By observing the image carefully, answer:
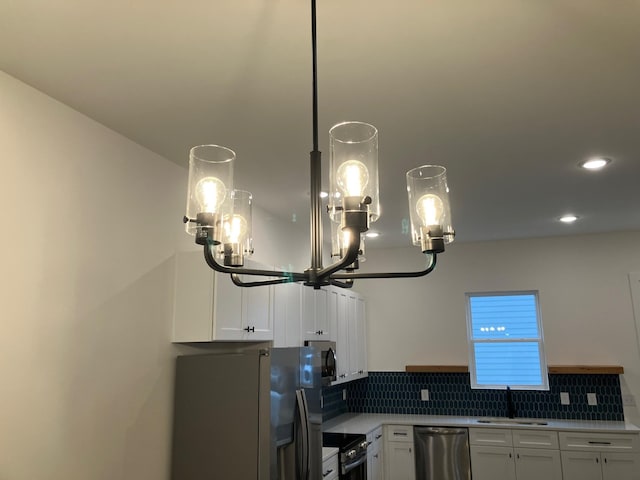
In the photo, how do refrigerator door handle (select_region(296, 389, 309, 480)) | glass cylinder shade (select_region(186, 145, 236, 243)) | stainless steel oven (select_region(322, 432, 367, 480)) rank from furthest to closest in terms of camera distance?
stainless steel oven (select_region(322, 432, 367, 480)), refrigerator door handle (select_region(296, 389, 309, 480)), glass cylinder shade (select_region(186, 145, 236, 243))

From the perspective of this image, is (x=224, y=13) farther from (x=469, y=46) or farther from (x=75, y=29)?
(x=469, y=46)

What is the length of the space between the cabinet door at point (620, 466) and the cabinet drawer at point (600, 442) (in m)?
0.05

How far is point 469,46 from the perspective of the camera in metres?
2.00

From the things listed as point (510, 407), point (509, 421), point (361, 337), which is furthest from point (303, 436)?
point (510, 407)

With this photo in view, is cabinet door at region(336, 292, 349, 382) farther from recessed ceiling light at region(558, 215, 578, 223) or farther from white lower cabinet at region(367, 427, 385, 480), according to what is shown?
recessed ceiling light at region(558, 215, 578, 223)

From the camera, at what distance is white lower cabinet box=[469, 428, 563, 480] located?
4.80 meters

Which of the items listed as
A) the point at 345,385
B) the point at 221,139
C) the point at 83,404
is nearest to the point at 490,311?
the point at 345,385

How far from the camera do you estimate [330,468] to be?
12.7 feet

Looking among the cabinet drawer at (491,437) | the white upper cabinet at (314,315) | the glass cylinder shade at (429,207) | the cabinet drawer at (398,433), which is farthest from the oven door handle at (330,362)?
the glass cylinder shade at (429,207)

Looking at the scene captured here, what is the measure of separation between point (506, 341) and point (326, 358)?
248 cm

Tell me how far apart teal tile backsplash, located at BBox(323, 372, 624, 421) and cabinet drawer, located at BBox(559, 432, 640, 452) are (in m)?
0.52

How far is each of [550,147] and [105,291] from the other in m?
2.65

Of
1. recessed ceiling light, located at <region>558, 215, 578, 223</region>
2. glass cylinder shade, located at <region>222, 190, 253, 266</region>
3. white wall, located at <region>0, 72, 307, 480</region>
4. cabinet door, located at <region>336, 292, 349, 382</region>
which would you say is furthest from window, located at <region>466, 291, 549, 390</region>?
glass cylinder shade, located at <region>222, 190, 253, 266</region>

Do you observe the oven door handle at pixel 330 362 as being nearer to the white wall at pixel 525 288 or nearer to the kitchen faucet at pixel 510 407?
the white wall at pixel 525 288
